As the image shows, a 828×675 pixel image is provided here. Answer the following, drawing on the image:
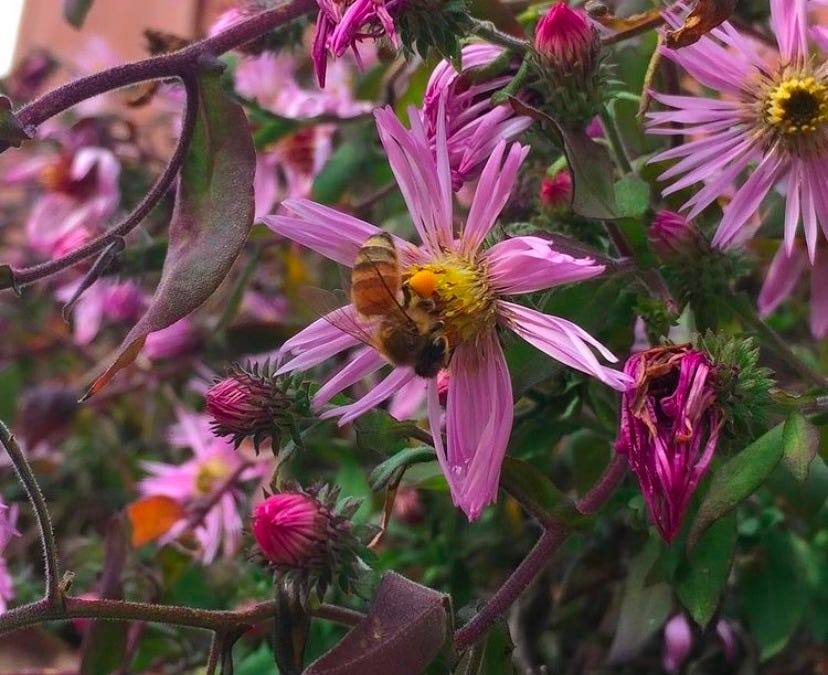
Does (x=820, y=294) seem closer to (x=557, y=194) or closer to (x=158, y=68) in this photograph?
(x=557, y=194)

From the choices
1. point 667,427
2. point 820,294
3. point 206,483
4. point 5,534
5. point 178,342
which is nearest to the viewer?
point 667,427

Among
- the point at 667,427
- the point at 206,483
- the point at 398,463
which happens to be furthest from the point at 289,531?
the point at 206,483

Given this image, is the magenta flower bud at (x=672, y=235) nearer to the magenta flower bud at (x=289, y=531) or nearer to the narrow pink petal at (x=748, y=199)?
the narrow pink petal at (x=748, y=199)

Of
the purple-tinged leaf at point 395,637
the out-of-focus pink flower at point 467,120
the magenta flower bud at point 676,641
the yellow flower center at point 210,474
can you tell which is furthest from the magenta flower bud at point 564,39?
the yellow flower center at point 210,474

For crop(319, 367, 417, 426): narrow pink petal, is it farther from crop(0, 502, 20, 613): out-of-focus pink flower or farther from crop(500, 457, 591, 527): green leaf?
crop(0, 502, 20, 613): out-of-focus pink flower

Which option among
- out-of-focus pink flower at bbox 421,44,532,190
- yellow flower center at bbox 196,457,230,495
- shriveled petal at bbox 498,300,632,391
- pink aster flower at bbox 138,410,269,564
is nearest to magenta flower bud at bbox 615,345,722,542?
shriveled petal at bbox 498,300,632,391

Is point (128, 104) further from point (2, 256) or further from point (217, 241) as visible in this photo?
point (2, 256)

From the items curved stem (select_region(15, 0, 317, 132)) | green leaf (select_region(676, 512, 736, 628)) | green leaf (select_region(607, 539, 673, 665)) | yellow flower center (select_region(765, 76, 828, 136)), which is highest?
yellow flower center (select_region(765, 76, 828, 136))
